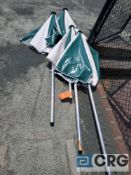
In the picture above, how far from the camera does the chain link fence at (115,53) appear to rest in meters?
5.76

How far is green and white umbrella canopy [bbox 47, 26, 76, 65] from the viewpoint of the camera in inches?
216

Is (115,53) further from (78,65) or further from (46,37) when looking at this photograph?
(46,37)

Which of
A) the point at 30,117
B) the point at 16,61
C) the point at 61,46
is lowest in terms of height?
the point at 30,117

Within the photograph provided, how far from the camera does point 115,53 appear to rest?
6742 mm

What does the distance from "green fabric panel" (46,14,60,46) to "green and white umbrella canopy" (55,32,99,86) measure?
46cm

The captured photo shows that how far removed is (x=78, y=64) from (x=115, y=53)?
1638mm

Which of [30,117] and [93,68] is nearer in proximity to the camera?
[30,117]

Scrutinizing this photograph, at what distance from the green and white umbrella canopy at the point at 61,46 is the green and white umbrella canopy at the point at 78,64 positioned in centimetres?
15

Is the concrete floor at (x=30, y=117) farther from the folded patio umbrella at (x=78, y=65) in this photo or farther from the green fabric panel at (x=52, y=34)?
the green fabric panel at (x=52, y=34)

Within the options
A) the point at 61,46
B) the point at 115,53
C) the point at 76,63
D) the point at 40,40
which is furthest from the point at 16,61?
the point at 115,53

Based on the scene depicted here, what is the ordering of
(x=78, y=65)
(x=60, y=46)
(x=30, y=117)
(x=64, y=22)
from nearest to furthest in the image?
(x=30, y=117)
(x=78, y=65)
(x=60, y=46)
(x=64, y=22)

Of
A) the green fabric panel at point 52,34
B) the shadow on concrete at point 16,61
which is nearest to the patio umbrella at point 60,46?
the green fabric panel at point 52,34

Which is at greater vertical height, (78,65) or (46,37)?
(46,37)

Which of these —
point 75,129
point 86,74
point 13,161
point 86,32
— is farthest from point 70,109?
point 86,32
